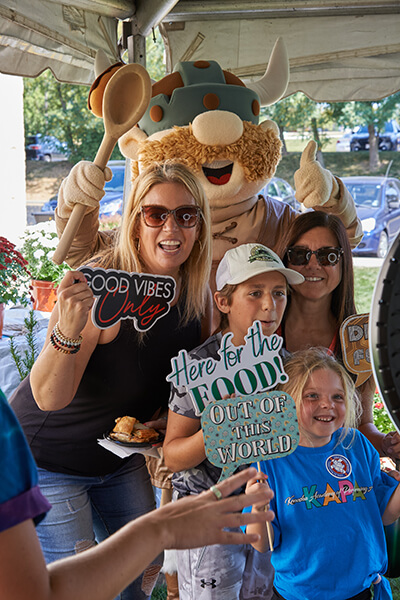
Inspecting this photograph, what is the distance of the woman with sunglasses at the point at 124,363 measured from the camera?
1324mm

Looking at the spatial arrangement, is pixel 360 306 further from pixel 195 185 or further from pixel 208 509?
pixel 208 509

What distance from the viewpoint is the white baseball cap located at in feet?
4.35

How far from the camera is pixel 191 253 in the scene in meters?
1.39

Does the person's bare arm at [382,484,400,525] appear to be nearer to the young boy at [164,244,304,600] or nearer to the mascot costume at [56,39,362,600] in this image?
the young boy at [164,244,304,600]

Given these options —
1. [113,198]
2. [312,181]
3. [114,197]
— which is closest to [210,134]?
[312,181]

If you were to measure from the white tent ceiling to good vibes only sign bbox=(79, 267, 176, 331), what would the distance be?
1393 millimetres

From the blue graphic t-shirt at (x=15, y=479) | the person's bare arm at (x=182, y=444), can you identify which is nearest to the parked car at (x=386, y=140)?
the person's bare arm at (x=182, y=444)

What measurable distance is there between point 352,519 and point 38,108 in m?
14.5

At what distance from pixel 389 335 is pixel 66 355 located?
2.47 feet

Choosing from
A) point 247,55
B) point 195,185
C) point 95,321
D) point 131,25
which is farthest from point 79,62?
point 95,321

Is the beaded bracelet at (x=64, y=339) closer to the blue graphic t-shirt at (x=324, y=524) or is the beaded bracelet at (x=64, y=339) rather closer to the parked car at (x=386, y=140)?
the blue graphic t-shirt at (x=324, y=524)

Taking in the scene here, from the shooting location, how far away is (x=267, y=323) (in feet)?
4.32

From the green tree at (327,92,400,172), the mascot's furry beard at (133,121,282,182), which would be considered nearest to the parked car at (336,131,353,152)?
the green tree at (327,92,400,172)

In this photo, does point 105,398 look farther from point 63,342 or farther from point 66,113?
point 66,113
